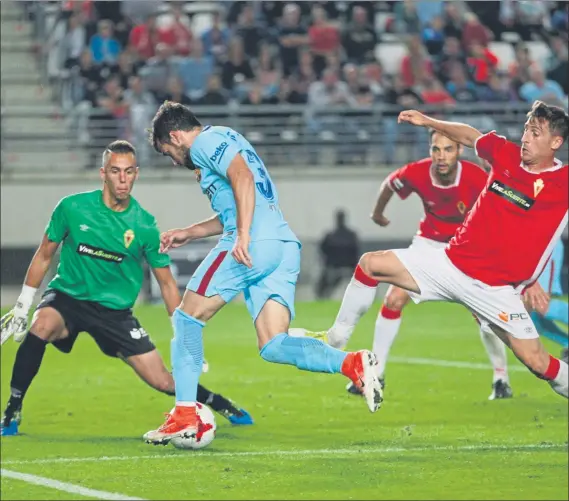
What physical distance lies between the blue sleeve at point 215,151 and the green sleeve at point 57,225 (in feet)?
7.05

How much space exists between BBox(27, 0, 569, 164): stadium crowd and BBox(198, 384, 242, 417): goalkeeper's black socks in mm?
10340

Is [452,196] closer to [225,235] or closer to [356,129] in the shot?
[225,235]

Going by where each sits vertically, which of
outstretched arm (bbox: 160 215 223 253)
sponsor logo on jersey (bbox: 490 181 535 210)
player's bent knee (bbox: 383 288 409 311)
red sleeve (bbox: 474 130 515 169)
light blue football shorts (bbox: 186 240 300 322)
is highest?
red sleeve (bbox: 474 130 515 169)

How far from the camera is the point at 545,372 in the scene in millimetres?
8383

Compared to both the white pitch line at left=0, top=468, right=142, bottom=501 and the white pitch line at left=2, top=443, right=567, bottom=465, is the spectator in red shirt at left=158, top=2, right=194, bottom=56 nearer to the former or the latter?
the white pitch line at left=2, top=443, right=567, bottom=465

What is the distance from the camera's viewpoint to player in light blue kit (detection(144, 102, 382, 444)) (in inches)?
276

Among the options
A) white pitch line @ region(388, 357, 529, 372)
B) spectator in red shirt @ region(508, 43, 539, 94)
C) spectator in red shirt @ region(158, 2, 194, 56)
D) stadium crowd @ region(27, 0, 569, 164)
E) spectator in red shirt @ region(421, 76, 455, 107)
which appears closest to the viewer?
white pitch line @ region(388, 357, 529, 372)

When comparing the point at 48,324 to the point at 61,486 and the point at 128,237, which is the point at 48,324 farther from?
the point at 61,486

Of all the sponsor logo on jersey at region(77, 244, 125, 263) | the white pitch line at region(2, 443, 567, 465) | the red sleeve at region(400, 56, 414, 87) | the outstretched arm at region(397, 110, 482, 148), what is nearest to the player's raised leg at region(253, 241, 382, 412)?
the outstretched arm at region(397, 110, 482, 148)

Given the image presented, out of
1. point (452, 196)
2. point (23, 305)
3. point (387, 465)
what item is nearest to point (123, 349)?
point (23, 305)

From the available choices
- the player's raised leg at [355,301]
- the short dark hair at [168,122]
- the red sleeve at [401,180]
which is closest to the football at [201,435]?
the player's raised leg at [355,301]

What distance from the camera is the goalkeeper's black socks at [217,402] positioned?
32.6 feet

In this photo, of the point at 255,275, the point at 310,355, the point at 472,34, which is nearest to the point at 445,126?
the point at 255,275

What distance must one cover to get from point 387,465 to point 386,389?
372 cm
